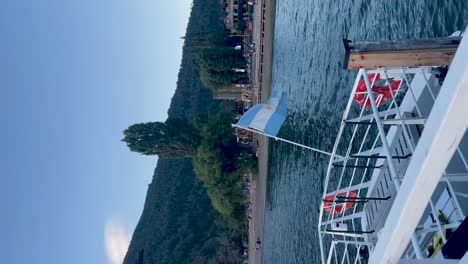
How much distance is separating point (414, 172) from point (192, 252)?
79.3 m

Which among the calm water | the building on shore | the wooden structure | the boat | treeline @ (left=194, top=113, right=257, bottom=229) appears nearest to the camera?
the boat

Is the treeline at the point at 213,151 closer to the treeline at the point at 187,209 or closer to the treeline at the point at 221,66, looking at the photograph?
the treeline at the point at 187,209

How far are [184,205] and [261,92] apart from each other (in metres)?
46.0

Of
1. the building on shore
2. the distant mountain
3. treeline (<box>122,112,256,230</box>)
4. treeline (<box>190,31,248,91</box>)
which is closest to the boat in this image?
treeline (<box>122,112,256,230</box>)

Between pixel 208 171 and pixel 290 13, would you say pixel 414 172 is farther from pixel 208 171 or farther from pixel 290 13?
pixel 208 171

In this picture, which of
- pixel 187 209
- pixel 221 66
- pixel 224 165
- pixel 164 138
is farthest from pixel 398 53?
pixel 187 209

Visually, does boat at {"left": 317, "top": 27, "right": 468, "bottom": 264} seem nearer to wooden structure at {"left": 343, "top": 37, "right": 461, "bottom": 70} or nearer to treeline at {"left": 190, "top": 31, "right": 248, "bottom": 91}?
wooden structure at {"left": 343, "top": 37, "right": 461, "bottom": 70}

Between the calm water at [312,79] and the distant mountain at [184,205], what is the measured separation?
95.8 ft

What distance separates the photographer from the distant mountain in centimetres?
8725

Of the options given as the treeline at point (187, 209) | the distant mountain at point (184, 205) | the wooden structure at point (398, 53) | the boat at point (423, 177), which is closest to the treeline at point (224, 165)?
the treeline at point (187, 209)

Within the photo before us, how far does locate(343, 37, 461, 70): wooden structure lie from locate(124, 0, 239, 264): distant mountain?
201ft

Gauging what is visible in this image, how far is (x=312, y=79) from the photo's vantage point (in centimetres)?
4350

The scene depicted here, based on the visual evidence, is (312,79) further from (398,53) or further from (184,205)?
(184,205)

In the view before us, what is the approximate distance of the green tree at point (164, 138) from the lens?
232 feet
